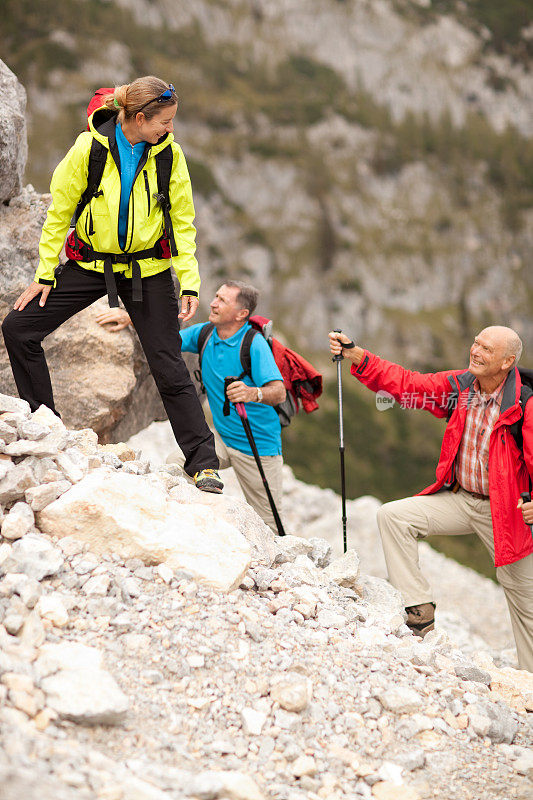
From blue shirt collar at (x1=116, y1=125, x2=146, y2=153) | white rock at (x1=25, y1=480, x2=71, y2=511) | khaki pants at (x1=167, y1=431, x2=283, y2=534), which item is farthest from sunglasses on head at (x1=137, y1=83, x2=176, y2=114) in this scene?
khaki pants at (x1=167, y1=431, x2=283, y2=534)

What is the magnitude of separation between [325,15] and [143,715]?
10439 cm

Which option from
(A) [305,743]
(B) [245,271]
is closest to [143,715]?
(A) [305,743]

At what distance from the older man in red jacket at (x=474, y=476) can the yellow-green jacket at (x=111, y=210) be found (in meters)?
2.31

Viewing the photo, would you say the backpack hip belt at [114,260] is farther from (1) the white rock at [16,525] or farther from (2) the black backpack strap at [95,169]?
(1) the white rock at [16,525]

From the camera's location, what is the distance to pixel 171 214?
675 cm

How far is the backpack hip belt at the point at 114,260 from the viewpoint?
6.71 m

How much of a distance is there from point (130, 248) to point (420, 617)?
15.7ft

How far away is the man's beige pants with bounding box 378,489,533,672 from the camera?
311 inches

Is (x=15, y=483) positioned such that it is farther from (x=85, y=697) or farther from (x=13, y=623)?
(x=85, y=697)

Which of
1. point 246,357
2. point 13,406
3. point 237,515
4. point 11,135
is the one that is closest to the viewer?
point 13,406

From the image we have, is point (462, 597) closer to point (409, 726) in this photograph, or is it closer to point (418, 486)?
point (409, 726)

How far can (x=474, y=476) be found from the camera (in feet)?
26.3

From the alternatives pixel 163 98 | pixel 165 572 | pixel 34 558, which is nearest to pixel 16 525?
pixel 34 558

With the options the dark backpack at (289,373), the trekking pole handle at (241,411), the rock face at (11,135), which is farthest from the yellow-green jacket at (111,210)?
the rock face at (11,135)
